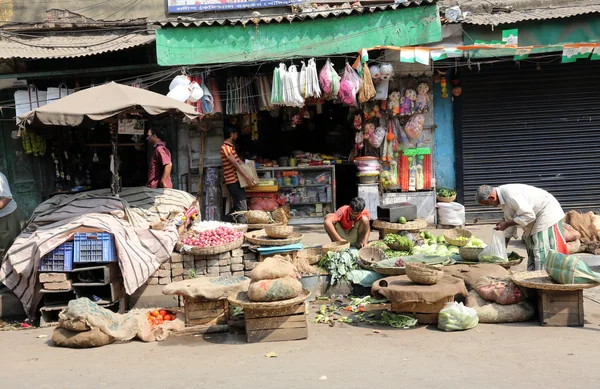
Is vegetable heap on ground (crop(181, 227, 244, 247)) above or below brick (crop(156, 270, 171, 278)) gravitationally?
above

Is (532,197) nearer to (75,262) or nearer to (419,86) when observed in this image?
(419,86)

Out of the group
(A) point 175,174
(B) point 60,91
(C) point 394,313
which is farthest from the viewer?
(A) point 175,174

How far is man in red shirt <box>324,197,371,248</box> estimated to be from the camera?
8445mm

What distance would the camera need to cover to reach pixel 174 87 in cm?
998

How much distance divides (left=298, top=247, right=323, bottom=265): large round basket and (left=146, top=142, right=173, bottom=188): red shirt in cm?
273

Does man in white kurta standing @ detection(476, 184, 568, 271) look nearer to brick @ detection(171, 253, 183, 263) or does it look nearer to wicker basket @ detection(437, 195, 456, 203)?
brick @ detection(171, 253, 183, 263)

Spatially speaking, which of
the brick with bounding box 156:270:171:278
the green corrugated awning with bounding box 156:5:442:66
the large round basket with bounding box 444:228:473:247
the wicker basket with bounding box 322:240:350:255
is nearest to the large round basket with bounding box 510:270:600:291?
the large round basket with bounding box 444:228:473:247

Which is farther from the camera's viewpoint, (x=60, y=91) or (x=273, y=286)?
(x=60, y=91)

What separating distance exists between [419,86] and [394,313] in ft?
19.9

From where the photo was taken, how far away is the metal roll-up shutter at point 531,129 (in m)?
11.8

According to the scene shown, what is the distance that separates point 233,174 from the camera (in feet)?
35.9

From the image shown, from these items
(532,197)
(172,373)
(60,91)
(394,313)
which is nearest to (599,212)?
(532,197)


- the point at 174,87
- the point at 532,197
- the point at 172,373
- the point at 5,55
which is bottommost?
the point at 172,373

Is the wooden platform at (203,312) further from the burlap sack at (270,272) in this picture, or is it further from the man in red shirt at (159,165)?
the man in red shirt at (159,165)
